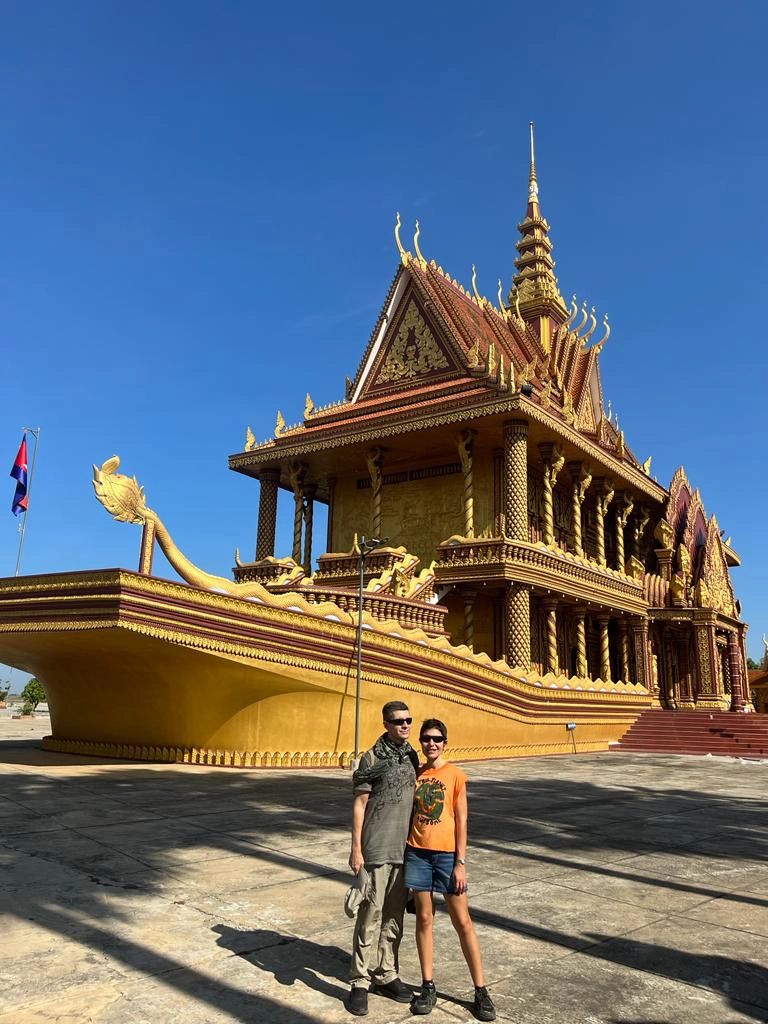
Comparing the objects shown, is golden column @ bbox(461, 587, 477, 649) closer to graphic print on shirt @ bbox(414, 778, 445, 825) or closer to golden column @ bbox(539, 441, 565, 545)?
golden column @ bbox(539, 441, 565, 545)

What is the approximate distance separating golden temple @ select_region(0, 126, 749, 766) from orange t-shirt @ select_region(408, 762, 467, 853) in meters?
7.52

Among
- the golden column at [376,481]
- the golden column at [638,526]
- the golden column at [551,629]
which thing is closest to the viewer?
the golden column at [551,629]

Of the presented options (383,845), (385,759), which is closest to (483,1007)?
(383,845)

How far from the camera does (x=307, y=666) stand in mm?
12531

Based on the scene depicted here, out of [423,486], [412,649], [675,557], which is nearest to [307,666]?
[412,649]

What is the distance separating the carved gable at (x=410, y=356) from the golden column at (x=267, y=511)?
15.2ft

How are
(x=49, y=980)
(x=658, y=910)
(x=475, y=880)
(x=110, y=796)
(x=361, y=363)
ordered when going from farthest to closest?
(x=361, y=363), (x=110, y=796), (x=475, y=880), (x=658, y=910), (x=49, y=980)

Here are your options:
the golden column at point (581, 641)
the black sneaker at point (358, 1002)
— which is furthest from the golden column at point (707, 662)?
the black sneaker at point (358, 1002)

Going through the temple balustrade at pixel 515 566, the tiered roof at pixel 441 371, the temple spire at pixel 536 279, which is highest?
the temple spire at pixel 536 279

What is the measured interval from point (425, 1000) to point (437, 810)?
790mm

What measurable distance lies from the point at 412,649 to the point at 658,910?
9.81 metres

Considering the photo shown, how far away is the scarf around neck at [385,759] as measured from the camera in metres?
3.73

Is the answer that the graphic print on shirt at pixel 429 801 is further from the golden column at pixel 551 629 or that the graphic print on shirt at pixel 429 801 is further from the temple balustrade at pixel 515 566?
the golden column at pixel 551 629

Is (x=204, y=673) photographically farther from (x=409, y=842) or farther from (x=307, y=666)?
(x=409, y=842)
